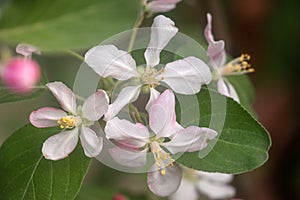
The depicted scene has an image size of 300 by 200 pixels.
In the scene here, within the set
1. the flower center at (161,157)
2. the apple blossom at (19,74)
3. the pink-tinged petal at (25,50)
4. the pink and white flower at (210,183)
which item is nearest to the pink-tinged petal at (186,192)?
the pink and white flower at (210,183)

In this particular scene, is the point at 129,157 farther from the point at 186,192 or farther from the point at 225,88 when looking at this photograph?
the point at 186,192

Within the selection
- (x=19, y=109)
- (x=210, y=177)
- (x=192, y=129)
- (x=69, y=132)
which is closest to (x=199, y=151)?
(x=192, y=129)

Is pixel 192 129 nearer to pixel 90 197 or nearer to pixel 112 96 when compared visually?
pixel 112 96

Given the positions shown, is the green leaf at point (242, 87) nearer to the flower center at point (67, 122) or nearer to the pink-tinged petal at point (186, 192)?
the pink-tinged petal at point (186, 192)

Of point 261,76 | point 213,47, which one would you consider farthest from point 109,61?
point 261,76

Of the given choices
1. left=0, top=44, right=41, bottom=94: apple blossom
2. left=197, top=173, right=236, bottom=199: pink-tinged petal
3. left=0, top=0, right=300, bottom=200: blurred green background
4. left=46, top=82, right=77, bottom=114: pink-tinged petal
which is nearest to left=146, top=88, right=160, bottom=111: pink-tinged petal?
left=46, top=82, right=77, bottom=114: pink-tinged petal

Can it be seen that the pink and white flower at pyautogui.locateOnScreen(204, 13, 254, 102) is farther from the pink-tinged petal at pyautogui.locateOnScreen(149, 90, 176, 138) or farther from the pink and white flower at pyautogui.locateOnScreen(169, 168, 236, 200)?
the pink and white flower at pyautogui.locateOnScreen(169, 168, 236, 200)
